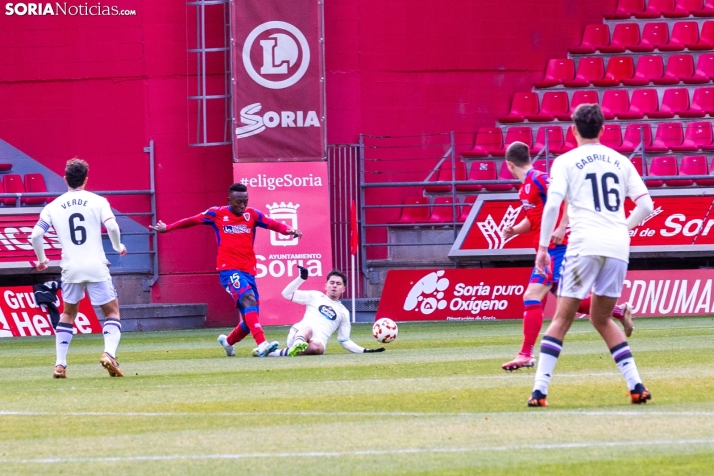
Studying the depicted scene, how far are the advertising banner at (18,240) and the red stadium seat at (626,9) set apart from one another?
12.4m

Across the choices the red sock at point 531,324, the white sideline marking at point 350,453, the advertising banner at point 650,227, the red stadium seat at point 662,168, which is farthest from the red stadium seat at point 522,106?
the white sideline marking at point 350,453

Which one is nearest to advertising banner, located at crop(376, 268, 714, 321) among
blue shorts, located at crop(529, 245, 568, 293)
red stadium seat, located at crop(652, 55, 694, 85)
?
red stadium seat, located at crop(652, 55, 694, 85)

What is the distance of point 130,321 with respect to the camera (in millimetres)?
22031

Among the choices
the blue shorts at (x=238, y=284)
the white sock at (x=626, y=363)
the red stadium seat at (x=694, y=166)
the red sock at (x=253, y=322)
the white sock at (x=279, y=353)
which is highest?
the red stadium seat at (x=694, y=166)

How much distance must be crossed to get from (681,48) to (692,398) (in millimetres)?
17963

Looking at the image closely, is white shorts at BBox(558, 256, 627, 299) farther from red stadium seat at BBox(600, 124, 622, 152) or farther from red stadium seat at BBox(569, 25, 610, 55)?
red stadium seat at BBox(569, 25, 610, 55)

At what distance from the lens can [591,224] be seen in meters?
7.95

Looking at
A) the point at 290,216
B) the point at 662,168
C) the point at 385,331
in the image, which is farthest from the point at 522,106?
the point at 385,331

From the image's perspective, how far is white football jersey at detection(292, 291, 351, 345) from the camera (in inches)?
533

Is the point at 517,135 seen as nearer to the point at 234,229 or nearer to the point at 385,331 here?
the point at 385,331

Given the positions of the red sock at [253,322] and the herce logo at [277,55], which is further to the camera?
the herce logo at [277,55]

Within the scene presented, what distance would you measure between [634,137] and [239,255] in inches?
467

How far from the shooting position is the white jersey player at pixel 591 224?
7910 mm

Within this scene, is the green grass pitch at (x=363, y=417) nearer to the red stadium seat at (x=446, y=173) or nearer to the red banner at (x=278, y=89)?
the red banner at (x=278, y=89)
